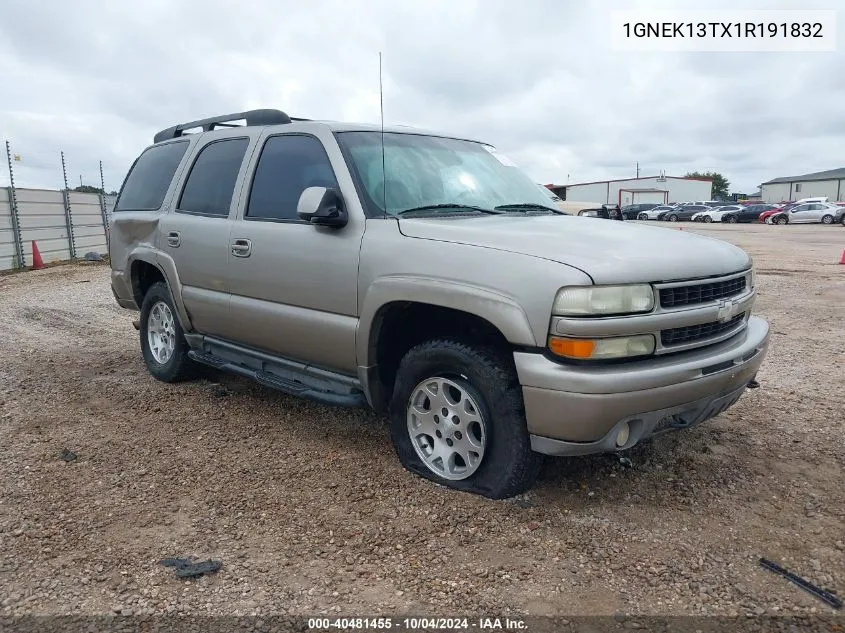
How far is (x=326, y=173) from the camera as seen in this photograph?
3.90 metres

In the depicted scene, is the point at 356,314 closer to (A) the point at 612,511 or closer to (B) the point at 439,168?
(B) the point at 439,168

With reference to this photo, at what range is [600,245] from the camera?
3.12m

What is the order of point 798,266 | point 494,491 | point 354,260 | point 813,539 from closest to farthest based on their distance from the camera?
point 813,539 → point 494,491 → point 354,260 → point 798,266

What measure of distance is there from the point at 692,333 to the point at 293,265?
7.17 ft

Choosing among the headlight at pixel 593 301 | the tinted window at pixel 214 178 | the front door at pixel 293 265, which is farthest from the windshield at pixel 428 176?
the headlight at pixel 593 301

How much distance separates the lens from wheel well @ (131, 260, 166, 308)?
5562mm

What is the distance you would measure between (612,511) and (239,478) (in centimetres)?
196

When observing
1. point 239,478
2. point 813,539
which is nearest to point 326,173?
point 239,478

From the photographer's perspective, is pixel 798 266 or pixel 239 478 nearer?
pixel 239 478

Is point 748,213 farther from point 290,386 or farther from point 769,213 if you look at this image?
point 290,386

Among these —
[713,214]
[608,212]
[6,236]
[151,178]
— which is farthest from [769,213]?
[151,178]

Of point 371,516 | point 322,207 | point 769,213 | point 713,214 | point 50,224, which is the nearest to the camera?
point 371,516

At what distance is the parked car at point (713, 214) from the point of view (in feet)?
143

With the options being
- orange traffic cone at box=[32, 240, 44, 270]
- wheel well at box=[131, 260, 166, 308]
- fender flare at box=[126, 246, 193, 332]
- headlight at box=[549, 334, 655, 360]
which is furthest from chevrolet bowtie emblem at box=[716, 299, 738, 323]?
orange traffic cone at box=[32, 240, 44, 270]
